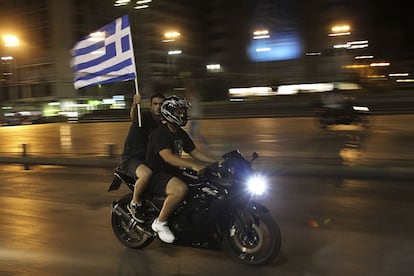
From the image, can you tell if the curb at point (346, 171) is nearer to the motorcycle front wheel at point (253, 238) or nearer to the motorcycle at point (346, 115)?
the motorcycle front wheel at point (253, 238)

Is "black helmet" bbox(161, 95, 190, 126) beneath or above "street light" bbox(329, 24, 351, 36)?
beneath

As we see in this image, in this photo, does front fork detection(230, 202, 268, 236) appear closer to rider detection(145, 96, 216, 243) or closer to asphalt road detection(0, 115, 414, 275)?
asphalt road detection(0, 115, 414, 275)

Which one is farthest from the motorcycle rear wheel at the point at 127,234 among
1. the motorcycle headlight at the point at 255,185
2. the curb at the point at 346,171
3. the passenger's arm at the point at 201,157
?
the curb at the point at 346,171

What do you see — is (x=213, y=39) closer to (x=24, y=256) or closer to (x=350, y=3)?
(x=350, y=3)

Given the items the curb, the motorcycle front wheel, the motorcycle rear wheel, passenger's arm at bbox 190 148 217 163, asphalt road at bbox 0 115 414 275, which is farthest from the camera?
the curb

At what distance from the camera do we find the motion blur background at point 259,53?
5825 centimetres

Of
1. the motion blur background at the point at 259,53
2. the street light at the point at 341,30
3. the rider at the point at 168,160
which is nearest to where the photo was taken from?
the rider at the point at 168,160

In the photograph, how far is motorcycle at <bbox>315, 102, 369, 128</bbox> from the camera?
60.5 ft

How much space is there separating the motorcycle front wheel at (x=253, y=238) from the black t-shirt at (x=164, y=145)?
3.06ft

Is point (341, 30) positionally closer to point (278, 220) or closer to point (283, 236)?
point (278, 220)

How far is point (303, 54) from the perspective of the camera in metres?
69.4

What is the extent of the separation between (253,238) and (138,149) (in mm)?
Result: 1707

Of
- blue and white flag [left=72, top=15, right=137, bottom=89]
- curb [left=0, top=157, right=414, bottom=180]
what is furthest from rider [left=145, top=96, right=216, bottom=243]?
curb [left=0, top=157, right=414, bottom=180]

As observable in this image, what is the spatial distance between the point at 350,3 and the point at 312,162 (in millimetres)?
62868
